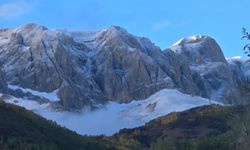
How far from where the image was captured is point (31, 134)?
164 m

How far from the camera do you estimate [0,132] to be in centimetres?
15688

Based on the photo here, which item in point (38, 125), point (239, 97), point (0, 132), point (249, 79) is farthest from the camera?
point (38, 125)

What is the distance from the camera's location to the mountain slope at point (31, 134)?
148 m

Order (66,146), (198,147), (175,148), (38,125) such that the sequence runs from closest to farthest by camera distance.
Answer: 1. (198,147)
2. (175,148)
3. (66,146)
4. (38,125)

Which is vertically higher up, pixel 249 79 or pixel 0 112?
pixel 0 112

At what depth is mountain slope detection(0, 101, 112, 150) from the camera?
148 metres

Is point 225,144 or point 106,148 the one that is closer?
point 225,144

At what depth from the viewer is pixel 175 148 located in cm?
9081

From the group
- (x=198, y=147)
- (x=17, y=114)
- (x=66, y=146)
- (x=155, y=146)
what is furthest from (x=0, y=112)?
(x=198, y=147)

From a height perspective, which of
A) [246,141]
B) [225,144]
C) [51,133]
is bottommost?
[246,141]

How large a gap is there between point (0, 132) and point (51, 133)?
22866mm

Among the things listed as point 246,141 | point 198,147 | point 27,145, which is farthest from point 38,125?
point 246,141

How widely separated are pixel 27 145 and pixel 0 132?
1707 cm

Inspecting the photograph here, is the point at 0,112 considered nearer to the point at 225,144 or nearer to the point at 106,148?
the point at 106,148
